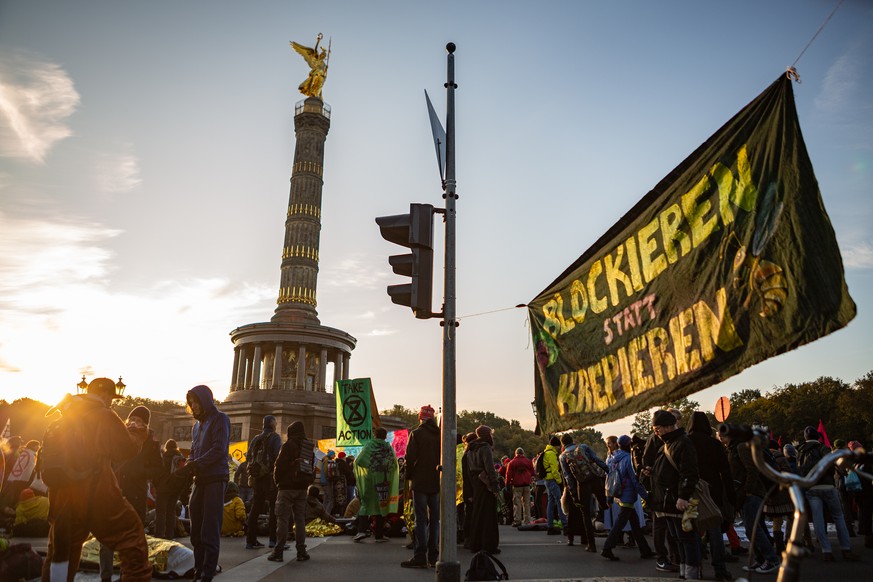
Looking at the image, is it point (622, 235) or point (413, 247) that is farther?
point (413, 247)

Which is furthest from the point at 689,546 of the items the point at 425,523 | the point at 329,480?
the point at 329,480

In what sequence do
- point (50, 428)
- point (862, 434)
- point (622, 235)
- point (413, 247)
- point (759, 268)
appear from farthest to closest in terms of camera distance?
1. point (862, 434)
2. point (413, 247)
3. point (50, 428)
4. point (622, 235)
5. point (759, 268)

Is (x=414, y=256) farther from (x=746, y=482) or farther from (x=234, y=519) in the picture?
(x=234, y=519)

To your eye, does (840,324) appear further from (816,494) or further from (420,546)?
(816,494)

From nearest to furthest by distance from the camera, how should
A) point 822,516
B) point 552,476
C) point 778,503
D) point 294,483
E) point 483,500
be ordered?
point 778,503
point 483,500
point 822,516
point 294,483
point 552,476

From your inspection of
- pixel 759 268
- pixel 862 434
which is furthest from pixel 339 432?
pixel 862 434

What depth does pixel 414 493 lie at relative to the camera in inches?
315

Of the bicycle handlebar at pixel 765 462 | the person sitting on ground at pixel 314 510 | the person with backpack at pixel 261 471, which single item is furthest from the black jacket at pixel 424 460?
the bicycle handlebar at pixel 765 462

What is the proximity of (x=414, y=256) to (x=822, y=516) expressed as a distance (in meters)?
6.84

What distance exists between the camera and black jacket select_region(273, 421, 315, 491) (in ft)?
27.1

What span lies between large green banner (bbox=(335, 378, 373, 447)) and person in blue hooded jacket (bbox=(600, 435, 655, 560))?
7.76 m

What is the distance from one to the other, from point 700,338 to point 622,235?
1027mm

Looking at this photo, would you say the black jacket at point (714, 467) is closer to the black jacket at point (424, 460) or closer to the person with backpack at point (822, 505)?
the person with backpack at point (822, 505)

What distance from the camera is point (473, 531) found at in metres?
7.70
